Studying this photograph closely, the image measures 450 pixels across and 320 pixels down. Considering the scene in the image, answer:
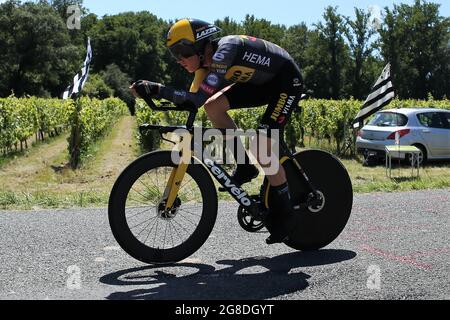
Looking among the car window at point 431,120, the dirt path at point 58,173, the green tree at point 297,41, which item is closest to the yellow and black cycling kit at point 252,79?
the dirt path at point 58,173

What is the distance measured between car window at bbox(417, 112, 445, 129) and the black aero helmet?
44.3 ft

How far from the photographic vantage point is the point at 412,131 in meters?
16.3

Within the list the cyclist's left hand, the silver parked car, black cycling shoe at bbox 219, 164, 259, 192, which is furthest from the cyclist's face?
the silver parked car

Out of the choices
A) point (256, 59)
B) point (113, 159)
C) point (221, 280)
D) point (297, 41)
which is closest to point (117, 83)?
point (297, 41)

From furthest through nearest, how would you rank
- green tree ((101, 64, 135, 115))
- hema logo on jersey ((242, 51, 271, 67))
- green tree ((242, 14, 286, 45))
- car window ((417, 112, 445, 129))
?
green tree ((242, 14, 286, 45)) < green tree ((101, 64, 135, 115)) < car window ((417, 112, 445, 129)) < hema logo on jersey ((242, 51, 271, 67))

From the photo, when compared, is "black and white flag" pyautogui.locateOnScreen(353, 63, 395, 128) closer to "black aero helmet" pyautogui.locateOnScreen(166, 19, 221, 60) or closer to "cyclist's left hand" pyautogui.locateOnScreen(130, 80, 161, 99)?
"black aero helmet" pyautogui.locateOnScreen(166, 19, 221, 60)

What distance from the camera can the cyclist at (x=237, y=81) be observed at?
163 inches

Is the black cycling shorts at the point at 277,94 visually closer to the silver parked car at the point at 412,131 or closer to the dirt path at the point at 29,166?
the dirt path at the point at 29,166

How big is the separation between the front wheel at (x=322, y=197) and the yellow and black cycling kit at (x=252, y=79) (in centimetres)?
56

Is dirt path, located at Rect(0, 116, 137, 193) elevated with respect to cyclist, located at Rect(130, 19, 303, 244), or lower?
lower

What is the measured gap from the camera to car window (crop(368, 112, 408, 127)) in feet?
54.0

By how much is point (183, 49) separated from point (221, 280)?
5.81ft
